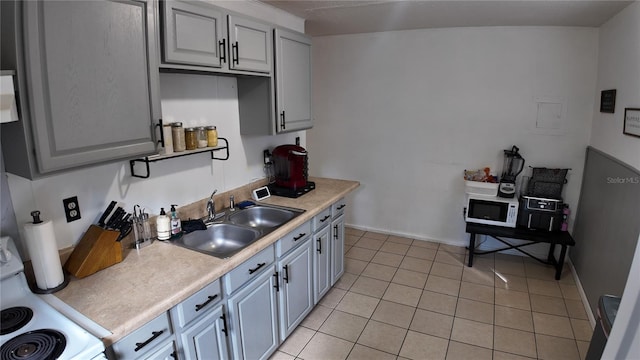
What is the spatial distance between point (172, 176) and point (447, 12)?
2492 mm

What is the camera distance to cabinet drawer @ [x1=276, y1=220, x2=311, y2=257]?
2160mm

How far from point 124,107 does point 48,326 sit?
2.85ft

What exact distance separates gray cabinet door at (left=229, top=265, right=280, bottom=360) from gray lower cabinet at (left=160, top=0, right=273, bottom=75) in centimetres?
123

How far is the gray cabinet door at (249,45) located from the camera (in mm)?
2104

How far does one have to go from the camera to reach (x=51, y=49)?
4.03ft

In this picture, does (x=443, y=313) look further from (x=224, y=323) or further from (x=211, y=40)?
(x=211, y=40)

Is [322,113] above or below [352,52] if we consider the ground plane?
below

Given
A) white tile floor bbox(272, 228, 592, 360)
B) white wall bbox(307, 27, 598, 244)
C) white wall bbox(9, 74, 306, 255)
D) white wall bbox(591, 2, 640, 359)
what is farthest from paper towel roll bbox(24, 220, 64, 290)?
white wall bbox(307, 27, 598, 244)

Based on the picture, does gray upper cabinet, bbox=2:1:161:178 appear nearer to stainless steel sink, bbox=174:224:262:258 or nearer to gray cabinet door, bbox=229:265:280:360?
stainless steel sink, bbox=174:224:262:258

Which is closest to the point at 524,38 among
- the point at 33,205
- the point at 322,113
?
the point at 322,113

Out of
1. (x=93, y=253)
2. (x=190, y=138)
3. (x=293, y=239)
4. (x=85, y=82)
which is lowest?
(x=293, y=239)

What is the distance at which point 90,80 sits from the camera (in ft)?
4.47

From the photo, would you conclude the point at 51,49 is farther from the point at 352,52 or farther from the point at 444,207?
the point at 444,207

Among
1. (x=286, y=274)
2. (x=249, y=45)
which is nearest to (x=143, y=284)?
(x=286, y=274)
